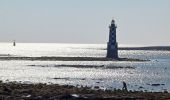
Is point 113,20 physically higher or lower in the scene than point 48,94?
higher

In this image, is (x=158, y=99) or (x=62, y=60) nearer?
(x=158, y=99)

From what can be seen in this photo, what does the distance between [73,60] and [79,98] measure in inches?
4166

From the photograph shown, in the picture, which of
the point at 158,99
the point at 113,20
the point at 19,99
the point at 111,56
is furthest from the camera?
the point at 111,56

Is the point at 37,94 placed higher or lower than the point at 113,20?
lower

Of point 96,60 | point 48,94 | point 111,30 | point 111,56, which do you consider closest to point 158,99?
point 48,94

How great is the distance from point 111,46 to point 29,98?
258ft

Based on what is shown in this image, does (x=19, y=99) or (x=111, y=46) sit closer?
(x=19, y=99)

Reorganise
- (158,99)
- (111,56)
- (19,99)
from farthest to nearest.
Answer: (111,56)
(158,99)
(19,99)

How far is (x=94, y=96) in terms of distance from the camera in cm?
3612

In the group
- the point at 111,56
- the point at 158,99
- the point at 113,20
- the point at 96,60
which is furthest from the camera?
the point at 96,60

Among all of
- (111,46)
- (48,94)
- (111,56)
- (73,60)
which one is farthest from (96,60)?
(48,94)

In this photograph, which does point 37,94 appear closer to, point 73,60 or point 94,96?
point 94,96

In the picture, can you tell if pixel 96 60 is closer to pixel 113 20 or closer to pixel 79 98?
pixel 113 20

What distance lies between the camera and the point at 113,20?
112062 mm
